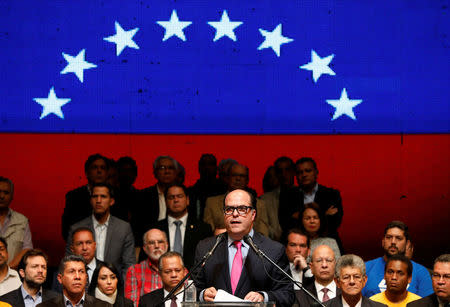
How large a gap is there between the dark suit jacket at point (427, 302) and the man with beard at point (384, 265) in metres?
0.51

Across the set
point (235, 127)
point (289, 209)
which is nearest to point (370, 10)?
point (235, 127)

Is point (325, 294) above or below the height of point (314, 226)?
below

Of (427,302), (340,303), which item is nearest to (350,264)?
(340,303)

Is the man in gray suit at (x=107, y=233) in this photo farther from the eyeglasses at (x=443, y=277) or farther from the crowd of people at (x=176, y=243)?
the eyeglasses at (x=443, y=277)

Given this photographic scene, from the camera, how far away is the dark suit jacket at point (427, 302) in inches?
216

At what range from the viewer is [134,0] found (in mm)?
7691

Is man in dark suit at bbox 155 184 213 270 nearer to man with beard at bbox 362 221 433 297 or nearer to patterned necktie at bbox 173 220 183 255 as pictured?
patterned necktie at bbox 173 220 183 255

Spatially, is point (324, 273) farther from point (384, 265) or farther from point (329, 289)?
point (384, 265)

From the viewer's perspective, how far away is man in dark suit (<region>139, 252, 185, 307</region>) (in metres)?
5.58

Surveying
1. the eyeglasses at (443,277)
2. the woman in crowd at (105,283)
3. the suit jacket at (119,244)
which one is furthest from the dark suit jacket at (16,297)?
the eyeglasses at (443,277)

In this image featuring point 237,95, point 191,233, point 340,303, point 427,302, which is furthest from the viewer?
point 237,95

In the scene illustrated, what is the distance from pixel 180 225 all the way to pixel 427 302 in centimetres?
191

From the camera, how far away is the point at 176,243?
6.42m

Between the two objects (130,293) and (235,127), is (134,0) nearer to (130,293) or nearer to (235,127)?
(235,127)
